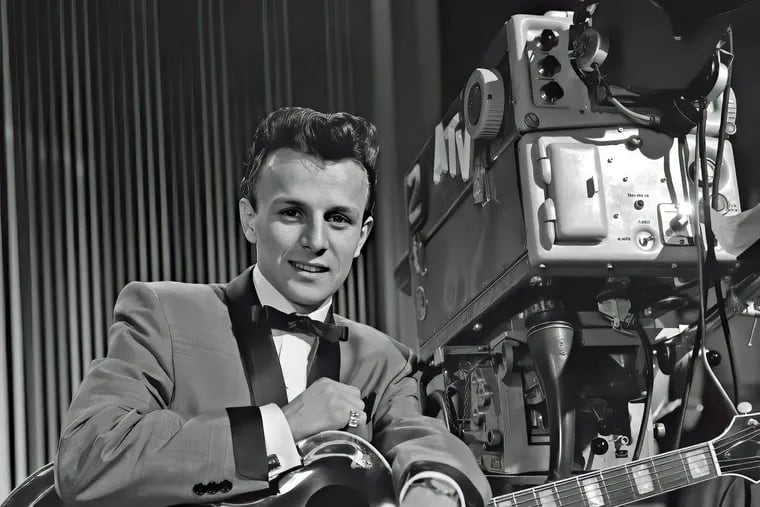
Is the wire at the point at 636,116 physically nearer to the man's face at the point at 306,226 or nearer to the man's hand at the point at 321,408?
the man's face at the point at 306,226

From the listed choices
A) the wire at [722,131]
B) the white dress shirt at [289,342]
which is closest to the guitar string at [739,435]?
the wire at [722,131]

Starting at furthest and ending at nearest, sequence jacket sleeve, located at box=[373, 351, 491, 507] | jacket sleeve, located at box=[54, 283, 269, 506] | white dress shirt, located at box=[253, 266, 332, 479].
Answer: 1. white dress shirt, located at box=[253, 266, 332, 479]
2. jacket sleeve, located at box=[373, 351, 491, 507]
3. jacket sleeve, located at box=[54, 283, 269, 506]

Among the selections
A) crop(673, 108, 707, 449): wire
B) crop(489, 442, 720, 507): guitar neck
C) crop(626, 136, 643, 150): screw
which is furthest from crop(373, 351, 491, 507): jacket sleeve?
crop(626, 136, 643, 150): screw

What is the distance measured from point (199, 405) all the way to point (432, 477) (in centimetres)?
36

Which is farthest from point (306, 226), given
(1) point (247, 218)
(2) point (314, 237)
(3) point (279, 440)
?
(3) point (279, 440)

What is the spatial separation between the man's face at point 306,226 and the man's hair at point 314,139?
19mm

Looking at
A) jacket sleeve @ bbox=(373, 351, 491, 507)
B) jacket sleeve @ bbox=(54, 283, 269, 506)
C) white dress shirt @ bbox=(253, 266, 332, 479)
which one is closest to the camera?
jacket sleeve @ bbox=(54, 283, 269, 506)

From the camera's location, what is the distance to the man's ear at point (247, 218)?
1492 millimetres

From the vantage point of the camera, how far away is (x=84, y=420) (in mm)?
1222

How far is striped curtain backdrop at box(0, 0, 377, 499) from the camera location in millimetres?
1435

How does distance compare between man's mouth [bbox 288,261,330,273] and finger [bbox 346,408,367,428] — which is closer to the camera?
finger [bbox 346,408,367,428]

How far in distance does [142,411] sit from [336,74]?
0.72 m

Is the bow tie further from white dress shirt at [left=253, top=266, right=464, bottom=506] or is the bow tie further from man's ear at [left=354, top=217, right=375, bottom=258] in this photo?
man's ear at [left=354, top=217, right=375, bottom=258]

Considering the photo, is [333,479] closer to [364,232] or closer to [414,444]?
[414,444]
